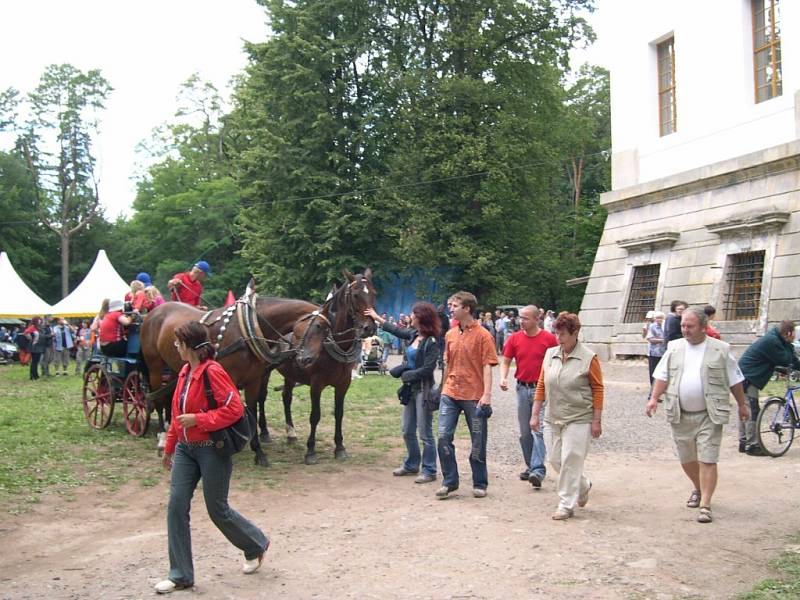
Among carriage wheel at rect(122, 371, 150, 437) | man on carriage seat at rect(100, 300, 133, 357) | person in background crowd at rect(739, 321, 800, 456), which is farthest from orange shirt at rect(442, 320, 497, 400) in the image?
man on carriage seat at rect(100, 300, 133, 357)

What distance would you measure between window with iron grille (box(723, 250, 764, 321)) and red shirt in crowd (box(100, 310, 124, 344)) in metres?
14.4

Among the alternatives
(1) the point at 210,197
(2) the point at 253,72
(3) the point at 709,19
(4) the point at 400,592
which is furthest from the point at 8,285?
(4) the point at 400,592

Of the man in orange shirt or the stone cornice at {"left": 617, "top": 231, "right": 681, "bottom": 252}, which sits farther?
the stone cornice at {"left": 617, "top": 231, "right": 681, "bottom": 252}

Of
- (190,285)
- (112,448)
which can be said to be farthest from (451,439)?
(190,285)

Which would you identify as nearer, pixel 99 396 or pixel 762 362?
pixel 762 362


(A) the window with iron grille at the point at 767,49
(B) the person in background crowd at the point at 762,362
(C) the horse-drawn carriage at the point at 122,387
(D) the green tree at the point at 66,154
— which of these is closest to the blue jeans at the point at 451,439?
(B) the person in background crowd at the point at 762,362

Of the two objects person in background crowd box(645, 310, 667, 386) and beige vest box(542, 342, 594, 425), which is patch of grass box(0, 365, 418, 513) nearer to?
beige vest box(542, 342, 594, 425)

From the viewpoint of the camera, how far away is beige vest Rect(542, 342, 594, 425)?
7223mm

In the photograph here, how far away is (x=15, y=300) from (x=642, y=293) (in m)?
21.8

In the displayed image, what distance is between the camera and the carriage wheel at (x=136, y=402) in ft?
36.9

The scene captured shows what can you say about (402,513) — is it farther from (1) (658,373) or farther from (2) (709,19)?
(2) (709,19)

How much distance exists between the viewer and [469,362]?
8.07 meters

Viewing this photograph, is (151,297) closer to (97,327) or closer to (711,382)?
(97,327)

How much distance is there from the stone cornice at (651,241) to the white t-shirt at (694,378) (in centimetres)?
1561
